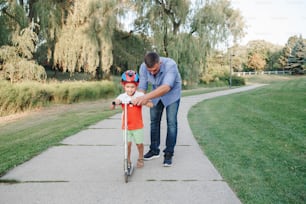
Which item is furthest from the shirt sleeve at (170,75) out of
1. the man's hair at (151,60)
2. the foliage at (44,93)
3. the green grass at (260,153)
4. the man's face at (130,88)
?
the foliage at (44,93)

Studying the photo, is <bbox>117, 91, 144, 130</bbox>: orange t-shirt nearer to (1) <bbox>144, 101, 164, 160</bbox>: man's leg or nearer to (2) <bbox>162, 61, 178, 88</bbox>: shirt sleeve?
(2) <bbox>162, 61, 178, 88</bbox>: shirt sleeve

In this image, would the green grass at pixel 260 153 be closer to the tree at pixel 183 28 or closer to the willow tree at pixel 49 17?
the willow tree at pixel 49 17

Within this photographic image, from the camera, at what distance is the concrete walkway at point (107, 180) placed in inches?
103

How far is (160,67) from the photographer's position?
3.56m

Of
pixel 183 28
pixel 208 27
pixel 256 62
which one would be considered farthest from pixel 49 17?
pixel 256 62

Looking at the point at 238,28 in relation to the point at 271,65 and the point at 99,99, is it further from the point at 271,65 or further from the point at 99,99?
the point at 271,65

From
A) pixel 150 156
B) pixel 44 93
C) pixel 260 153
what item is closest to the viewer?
pixel 150 156

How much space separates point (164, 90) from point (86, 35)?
14987 mm

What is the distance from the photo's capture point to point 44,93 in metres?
13.3

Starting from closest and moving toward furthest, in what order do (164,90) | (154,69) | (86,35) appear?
1. (164,90)
2. (154,69)
3. (86,35)

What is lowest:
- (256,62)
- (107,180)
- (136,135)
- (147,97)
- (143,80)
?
(107,180)

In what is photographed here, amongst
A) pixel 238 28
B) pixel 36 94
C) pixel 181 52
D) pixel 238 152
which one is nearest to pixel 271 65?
pixel 238 28

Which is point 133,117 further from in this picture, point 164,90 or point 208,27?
point 208,27

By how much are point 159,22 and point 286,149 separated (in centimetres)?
1826
